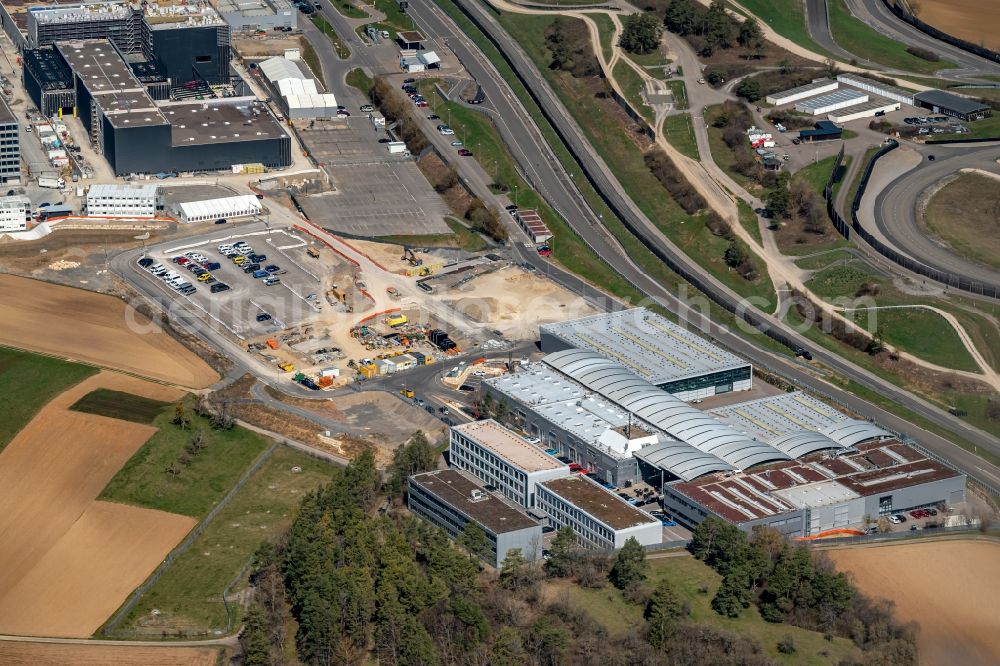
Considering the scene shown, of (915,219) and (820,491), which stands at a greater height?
(915,219)

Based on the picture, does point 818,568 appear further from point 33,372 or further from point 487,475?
point 33,372

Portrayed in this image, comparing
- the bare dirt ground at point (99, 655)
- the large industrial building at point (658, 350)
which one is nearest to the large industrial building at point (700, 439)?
the large industrial building at point (658, 350)

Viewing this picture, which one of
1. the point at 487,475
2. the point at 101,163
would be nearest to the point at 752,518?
the point at 487,475

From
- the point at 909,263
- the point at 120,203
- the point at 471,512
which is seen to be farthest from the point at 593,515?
the point at 120,203

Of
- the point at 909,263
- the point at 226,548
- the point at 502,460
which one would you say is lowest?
the point at 226,548

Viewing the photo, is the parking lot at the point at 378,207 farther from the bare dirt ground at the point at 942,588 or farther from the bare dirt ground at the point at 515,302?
the bare dirt ground at the point at 942,588

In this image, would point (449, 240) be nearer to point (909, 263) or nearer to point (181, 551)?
point (909, 263)

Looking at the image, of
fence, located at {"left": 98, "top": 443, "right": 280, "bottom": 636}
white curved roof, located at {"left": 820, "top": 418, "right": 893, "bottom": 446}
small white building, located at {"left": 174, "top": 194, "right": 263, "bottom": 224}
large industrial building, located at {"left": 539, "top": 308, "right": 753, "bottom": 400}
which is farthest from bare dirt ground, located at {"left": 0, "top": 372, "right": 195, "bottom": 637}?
white curved roof, located at {"left": 820, "top": 418, "right": 893, "bottom": 446}
